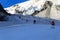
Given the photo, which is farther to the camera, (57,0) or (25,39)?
(57,0)

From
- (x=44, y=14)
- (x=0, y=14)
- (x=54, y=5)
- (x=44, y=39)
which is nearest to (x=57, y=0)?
(x=54, y=5)

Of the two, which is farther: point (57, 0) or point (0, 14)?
point (57, 0)

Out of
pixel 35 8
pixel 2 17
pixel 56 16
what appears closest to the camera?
pixel 2 17

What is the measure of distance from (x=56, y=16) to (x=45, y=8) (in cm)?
997

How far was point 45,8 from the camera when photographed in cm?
7612

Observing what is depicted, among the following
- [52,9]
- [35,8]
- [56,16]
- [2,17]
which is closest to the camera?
[2,17]

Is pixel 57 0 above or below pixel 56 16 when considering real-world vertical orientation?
above

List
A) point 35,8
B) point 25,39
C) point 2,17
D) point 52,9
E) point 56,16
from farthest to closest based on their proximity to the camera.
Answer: point 35,8 < point 52,9 < point 56,16 < point 2,17 < point 25,39

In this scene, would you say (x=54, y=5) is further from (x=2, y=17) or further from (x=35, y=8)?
(x=2, y=17)

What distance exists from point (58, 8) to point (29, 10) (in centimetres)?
1209

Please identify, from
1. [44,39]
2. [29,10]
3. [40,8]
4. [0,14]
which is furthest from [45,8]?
[44,39]

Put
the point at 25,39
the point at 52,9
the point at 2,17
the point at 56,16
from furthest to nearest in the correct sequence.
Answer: the point at 52,9 → the point at 56,16 → the point at 2,17 → the point at 25,39

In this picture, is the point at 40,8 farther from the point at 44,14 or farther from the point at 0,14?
the point at 0,14

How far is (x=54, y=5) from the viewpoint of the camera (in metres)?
74.4
